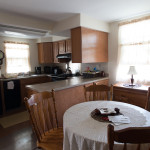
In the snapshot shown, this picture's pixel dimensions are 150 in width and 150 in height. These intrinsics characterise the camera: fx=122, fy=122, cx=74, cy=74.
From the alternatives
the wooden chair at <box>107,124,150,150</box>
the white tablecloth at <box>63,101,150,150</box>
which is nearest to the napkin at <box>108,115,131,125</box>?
the white tablecloth at <box>63,101,150,150</box>

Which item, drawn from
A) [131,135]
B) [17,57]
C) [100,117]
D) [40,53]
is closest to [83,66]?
[40,53]

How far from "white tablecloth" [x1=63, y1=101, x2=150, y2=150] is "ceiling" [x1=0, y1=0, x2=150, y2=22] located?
171 centimetres

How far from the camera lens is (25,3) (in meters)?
1.99

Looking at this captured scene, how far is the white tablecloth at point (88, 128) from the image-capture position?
0.92 meters

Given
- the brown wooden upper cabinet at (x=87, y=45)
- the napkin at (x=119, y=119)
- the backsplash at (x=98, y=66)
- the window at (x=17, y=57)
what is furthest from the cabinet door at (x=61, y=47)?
the napkin at (x=119, y=119)

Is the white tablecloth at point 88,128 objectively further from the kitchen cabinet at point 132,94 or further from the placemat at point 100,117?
the kitchen cabinet at point 132,94

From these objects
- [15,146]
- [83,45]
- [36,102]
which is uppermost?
Result: [83,45]

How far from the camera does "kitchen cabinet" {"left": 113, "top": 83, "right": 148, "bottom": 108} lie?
2365 millimetres

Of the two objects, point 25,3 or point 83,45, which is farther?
point 83,45

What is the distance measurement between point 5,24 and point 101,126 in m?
2.54

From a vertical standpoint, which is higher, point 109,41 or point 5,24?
point 5,24

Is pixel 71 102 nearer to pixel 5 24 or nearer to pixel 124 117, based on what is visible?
pixel 124 117

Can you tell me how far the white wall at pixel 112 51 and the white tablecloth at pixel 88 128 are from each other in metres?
1.81

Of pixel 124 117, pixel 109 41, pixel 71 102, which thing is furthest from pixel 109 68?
pixel 124 117
